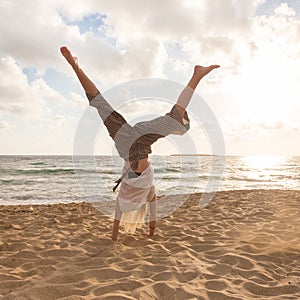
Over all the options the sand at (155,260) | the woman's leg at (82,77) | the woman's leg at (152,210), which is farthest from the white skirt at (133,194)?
the woman's leg at (82,77)

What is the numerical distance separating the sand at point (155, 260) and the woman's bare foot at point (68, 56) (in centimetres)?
255

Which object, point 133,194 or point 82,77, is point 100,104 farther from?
point 133,194

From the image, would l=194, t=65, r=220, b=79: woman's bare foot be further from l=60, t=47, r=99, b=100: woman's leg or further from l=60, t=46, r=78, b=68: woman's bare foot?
l=60, t=46, r=78, b=68: woman's bare foot

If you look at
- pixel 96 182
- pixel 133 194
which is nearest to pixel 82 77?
pixel 133 194

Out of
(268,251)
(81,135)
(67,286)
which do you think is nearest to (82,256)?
(67,286)

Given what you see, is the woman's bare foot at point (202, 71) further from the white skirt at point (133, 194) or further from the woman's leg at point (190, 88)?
the white skirt at point (133, 194)

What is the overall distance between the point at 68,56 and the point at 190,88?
169cm

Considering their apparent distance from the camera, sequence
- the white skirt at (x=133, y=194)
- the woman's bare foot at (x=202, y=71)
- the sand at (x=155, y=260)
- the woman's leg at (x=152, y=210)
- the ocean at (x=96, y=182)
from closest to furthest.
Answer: the sand at (x=155, y=260) → the woman's bare foot at (x=202, y=71) → the white skirt at (x=133, y=194) → the woman's leg at (x=152, y=210) → the ocean at (x=96, y=182)

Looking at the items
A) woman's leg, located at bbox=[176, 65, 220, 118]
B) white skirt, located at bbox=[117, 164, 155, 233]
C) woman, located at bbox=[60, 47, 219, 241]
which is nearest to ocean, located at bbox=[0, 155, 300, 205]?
white skirt, located at bbox=[117, 164, 155, 233]

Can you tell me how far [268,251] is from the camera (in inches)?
162

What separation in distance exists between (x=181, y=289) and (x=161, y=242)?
5.94 feet

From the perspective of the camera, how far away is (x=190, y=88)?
162 inches

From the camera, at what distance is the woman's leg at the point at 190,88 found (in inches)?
160

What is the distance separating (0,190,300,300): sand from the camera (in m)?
2.90
